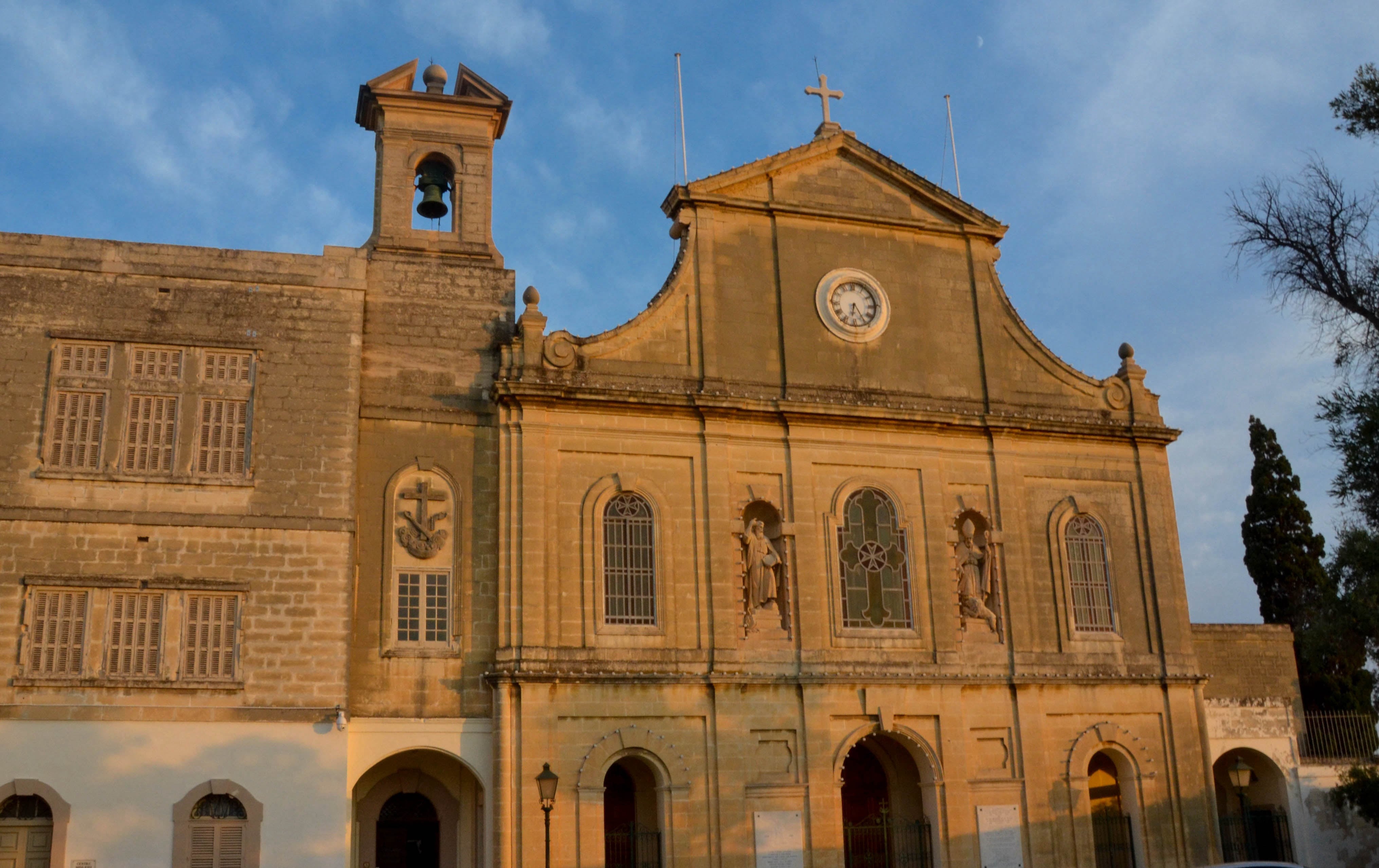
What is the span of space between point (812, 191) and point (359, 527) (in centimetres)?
1179

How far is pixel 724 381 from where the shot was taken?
26109 millimetres

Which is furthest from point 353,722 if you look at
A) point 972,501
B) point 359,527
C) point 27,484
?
point 972,501

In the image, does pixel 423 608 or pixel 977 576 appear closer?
pixel 423 608

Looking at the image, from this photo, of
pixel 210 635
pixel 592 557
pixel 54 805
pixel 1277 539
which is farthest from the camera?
pixel 1277 539

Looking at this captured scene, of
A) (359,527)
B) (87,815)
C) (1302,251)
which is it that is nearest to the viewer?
(1302,251)

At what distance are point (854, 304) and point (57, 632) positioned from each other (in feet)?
52.8

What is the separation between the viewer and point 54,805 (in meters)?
20.5

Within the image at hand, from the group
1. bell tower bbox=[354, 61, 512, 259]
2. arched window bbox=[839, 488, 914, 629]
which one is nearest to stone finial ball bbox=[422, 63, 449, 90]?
bell tower bbox=[354, 61, 512, 259]

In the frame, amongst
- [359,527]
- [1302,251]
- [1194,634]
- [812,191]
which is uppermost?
[812,191]

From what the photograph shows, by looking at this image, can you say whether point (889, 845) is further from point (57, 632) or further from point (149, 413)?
point (149, 413)

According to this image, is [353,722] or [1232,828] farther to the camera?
[1232,828]

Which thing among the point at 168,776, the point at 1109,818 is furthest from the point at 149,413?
the point at 1109,818

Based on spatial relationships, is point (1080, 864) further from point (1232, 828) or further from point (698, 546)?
point (698, 546)

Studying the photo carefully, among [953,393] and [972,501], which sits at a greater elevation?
[953,393]
